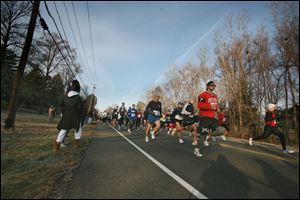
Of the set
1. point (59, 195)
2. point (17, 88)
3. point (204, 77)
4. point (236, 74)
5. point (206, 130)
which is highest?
point (204, 77)

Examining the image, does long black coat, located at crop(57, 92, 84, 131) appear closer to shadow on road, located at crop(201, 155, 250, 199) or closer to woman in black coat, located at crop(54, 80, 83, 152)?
woman in black coat, located at crop(54, 80, 83, 152)

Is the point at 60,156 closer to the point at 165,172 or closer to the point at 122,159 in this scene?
the point at 122,159

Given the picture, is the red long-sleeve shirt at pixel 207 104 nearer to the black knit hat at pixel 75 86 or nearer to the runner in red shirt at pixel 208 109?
the runner in red shirt at pixel 208 109

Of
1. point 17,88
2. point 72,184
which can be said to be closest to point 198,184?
point 72,184

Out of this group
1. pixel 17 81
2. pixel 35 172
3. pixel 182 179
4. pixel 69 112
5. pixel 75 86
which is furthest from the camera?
pixel 17 81

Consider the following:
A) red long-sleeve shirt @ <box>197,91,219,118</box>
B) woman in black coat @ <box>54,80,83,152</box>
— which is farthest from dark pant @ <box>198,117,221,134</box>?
woman in black coat @ <box>54,80,83,152</box>

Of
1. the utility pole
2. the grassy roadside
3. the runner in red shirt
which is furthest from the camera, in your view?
the utility pole

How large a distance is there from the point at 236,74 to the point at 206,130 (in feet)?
57.9

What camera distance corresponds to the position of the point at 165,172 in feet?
17.5

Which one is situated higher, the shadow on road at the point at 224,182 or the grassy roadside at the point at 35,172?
the shadow on road at the point at 224,182

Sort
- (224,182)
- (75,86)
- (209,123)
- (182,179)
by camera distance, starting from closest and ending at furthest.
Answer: (224,182) → (182,179) → (209,123) → (75,86)

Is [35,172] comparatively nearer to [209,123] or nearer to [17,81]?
[209,123]

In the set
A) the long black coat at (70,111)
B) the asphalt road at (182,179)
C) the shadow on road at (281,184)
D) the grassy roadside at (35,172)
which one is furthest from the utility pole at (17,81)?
the shadow on road at (281,184)

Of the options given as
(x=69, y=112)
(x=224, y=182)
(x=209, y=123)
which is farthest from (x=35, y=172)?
(x=209, y=123)
